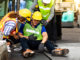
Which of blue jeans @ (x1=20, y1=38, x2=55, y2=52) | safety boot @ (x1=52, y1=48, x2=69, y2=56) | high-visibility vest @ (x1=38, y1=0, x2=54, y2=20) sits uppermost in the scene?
high-visibility vest @ (x1=38, y1=0, x2=54, y2=20)

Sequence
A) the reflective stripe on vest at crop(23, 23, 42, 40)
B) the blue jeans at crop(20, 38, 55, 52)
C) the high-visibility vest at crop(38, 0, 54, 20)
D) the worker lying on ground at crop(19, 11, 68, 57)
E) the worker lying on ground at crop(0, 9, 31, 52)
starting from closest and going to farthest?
the worker lying on ground at crop(0, 9, 31, 52)
the blue jeans at crop(20, 38, 55, 52)
the worker lying on ground at crop(19, 11, 68, 57)
the reflective stripe on vest at crop(23, 23, 42, 40)
the high-visibility vest at crop(38, 0, 54, 20)

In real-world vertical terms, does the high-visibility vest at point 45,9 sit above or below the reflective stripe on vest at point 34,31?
above

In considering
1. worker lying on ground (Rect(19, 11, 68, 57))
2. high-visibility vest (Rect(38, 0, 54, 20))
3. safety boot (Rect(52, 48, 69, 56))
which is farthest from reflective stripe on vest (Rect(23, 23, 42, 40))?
high-visibility vest (Rect(38, 0, 54, 20))

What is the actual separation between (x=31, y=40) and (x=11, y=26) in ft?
2.43

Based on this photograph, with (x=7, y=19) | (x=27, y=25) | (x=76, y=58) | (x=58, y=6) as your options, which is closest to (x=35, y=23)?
(x=27, y=25)

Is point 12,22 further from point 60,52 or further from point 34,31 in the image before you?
point 60,52

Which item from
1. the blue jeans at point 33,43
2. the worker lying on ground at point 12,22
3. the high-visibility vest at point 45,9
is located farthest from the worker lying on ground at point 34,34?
the high-visibility vest at point 45,9

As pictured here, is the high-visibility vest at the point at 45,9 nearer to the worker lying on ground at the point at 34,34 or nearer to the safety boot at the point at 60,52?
the worker lying on ground at the point at 34,34

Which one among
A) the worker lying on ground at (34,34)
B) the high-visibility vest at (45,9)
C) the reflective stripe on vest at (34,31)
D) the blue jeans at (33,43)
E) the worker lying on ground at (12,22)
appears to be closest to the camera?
the worker lying on ground at (12,22)

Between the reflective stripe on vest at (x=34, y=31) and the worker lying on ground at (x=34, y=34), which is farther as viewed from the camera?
the reflective stripe on vest at (x=34, y=31)

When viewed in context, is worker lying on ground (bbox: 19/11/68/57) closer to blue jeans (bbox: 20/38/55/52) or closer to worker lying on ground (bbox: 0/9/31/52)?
blue jeans (bbox: 20/38/55/52)

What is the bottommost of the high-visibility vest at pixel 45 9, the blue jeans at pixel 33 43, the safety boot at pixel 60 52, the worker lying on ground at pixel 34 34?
the safety boot at pixel 60 52

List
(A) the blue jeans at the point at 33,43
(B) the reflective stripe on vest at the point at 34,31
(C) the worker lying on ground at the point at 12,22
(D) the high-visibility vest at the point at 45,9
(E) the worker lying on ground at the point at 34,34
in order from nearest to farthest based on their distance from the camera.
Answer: (C) the worker lying on ground at the point at 12,22, (A) the blue jeans at the point at 33,43, (E) the worker lying on ground at the point at 34,34, (B) the reflective stripe on vest at the point at 34,31, (D) the high-visibility vest at the point at 45,9

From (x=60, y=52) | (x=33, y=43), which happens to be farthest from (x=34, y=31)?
(x=60, y=52)
